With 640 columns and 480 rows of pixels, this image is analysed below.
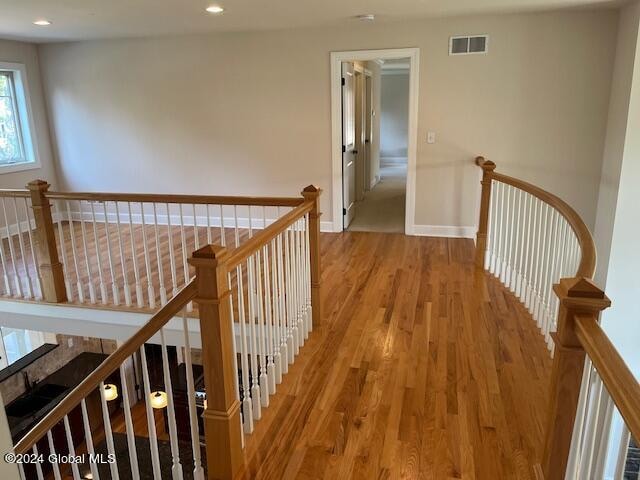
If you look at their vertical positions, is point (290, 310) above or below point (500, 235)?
below

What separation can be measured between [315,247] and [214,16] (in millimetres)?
2918

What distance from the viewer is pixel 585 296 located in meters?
1.49

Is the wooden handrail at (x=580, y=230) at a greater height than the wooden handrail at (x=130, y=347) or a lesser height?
greater

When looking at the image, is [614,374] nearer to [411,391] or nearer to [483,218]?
[411,391]

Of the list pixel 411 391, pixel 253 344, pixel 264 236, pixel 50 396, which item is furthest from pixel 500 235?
pixel 50 396

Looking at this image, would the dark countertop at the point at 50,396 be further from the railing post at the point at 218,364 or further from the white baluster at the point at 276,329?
the railing post at the point at 218,364

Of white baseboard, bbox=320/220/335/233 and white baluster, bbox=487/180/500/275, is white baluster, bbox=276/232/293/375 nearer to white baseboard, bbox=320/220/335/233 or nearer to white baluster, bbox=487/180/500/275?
white baluster, bbox=487/180/500/275

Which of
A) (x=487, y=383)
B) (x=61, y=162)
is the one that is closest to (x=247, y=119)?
(x=61, y=162)

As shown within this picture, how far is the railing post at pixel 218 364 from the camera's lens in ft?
6.07

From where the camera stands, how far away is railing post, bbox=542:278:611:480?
1.49 metres

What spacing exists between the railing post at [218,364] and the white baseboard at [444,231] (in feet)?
13.7

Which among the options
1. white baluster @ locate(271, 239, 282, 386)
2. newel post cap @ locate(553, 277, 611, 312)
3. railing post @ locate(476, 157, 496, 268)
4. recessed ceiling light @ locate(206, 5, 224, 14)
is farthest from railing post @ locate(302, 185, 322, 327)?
recessed ceiling light @ locate(206, 5, 224, 14)

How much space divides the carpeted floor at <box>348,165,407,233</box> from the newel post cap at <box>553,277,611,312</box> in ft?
15.1

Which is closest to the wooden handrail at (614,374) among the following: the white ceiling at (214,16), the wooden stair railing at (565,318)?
the wooden stair railing at (565,318)
